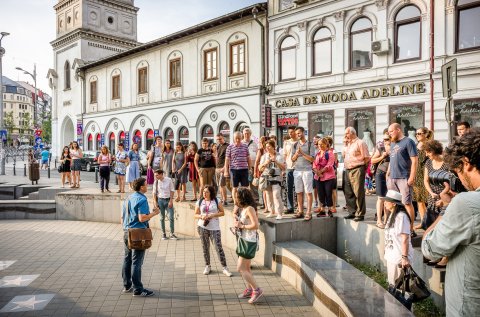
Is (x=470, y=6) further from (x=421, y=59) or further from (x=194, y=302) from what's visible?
(x=194, y=302)

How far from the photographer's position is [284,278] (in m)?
6.96

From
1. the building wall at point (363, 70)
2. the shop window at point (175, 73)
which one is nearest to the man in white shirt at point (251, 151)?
the building wall at point (363, 70)

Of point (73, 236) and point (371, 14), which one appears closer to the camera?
point (73, 236)

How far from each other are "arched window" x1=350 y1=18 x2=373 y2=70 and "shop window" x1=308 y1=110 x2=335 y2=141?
2.52m

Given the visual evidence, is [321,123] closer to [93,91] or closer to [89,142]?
[93,91]

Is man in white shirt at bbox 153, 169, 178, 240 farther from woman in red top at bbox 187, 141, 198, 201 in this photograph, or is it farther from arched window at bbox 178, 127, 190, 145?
arched window at bbox 178, 127, 190, 145

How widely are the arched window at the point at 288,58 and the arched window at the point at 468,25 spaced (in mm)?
7670

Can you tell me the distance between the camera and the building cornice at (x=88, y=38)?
121ft

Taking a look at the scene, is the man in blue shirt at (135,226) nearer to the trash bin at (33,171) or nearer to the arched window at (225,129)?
the trash bin at (33,171)

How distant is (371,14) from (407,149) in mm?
13196

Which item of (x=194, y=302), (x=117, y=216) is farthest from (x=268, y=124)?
(x=194, y=302)

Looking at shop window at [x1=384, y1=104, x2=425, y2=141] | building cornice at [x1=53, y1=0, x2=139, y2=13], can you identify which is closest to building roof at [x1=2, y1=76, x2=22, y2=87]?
building cornice at [x1=53, y1=0, x2=139, y2=13]

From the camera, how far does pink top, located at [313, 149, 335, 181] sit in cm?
814

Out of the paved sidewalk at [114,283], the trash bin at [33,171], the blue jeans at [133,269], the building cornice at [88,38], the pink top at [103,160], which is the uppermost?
the building cornice at [88,38]
